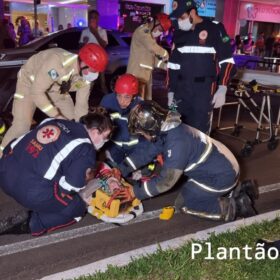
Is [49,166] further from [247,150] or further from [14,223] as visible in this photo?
[247,150]

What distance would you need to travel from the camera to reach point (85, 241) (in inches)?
142

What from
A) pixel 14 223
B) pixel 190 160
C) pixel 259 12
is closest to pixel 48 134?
pixel 14 223

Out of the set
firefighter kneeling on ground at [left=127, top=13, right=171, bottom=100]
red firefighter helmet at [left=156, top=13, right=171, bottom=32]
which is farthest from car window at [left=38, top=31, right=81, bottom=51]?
red firefighter helmet at [left=156, top=13, right=171, bottom=32]

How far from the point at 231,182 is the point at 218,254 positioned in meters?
0.92

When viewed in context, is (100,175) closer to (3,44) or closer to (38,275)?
(38,275)

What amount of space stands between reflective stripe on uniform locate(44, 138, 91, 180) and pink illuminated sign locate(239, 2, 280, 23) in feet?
85.0

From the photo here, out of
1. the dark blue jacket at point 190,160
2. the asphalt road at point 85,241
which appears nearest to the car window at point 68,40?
the asphalt road at point 85,241

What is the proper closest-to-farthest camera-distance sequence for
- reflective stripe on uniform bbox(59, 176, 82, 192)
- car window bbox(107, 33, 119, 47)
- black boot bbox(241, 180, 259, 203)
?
reflective stripe on uniform bbox(59, 176, 82, 192), black boot bbox(241, 180, 259, 203), car window bbox(107, 33, 119, 47)

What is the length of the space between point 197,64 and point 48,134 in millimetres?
2306

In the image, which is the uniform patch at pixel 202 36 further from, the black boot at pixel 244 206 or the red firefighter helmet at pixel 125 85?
the black boot at pixel 244 206

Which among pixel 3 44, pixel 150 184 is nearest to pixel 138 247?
pixel 150 184

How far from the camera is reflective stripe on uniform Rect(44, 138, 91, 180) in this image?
129 inches

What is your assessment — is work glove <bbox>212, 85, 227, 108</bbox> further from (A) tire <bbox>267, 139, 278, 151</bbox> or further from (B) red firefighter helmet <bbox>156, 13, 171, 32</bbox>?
(B) red firefighter helmet <bbox>156, 13, 171, 32</bbox>

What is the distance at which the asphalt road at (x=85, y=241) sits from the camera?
3.19 metres
